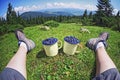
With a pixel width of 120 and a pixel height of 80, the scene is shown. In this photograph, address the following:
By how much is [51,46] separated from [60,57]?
0.25 feet

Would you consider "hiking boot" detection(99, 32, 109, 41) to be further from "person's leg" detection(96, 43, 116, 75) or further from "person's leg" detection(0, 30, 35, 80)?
"person's leg" detection(0, 30, 35, 80)

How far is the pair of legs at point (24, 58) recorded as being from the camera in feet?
3.36

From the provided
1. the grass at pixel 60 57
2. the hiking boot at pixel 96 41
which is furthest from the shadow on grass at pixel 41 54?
the hiking boot at pixel 96 41

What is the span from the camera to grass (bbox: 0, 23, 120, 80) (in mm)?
1158

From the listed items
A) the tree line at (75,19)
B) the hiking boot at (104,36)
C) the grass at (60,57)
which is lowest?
the grass at (60,57)

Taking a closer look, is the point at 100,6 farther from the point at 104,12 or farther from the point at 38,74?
the point at 38,74

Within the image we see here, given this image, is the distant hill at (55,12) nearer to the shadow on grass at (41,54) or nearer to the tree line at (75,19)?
Result: the tree line at (75,19)

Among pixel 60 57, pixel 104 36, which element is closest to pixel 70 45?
pixel 60 57

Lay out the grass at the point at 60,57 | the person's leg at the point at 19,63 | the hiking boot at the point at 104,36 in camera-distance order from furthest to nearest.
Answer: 1. the hiking boot at the point at 104,36
2. the grass at the point at 60,57
3. the person's leg at the point at 19,63

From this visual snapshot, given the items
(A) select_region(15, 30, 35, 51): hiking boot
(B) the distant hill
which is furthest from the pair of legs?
(B) the distant hill

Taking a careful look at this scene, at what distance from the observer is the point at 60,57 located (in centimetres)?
124

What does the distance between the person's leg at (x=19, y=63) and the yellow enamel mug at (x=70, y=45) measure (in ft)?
0.57

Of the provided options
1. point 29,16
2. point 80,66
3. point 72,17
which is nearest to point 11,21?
point 29,16

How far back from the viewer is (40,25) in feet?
4.30
